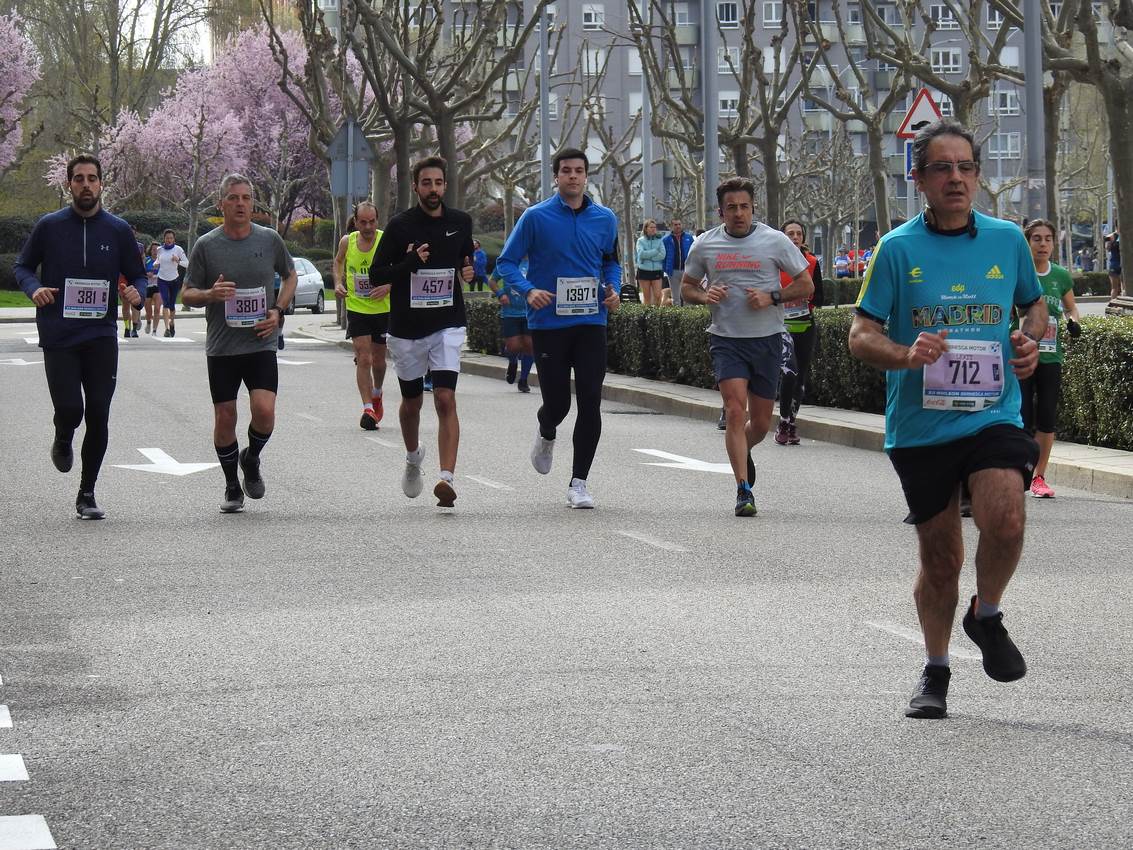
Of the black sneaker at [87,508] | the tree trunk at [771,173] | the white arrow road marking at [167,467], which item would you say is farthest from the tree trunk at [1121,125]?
the tree trunk at [771,173]


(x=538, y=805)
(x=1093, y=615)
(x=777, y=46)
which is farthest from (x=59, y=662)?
(x=777, y=46)

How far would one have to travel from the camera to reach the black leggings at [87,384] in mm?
11203

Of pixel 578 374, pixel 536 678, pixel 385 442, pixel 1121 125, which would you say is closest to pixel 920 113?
pixel 1121 125

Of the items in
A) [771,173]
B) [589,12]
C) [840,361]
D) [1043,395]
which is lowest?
[840,361]

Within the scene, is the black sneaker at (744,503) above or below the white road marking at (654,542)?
above

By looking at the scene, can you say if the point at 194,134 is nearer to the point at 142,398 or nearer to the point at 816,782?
the point at 142,398

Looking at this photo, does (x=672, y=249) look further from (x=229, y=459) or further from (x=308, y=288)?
(x=308, y=288)

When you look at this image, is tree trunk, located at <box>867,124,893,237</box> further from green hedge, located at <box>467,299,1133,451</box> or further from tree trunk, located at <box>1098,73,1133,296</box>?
tree trunk, located at <box>1098,73,1133,296</box>

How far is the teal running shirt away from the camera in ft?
19.6

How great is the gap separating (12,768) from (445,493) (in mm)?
6063

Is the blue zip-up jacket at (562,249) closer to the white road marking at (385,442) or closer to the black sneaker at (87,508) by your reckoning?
the black sneaker at (87,508)

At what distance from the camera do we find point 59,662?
276 inches

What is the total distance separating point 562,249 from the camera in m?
11.7

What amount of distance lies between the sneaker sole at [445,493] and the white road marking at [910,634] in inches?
160
